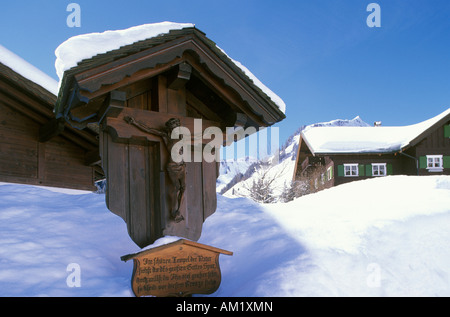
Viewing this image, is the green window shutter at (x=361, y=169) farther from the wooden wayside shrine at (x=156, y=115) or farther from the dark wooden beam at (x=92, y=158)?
the wooden wayside shrine at (x=156, y=115)

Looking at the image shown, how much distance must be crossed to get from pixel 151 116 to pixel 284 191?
21188 mm

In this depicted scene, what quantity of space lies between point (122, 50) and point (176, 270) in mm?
2819

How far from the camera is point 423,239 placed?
18.5 feet

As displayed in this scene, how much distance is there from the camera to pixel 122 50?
503 cm

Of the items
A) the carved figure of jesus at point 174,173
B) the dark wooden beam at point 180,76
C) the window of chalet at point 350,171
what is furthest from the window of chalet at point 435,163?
the carved figure of jesus at point 174,173

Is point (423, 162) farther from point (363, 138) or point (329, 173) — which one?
point (329, 173)

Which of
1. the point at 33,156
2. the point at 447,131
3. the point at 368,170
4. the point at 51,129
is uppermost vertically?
the point at 447,131

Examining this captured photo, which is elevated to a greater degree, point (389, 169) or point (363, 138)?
point (363, 138)

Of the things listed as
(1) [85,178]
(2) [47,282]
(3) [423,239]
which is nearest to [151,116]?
(2) [47,282]

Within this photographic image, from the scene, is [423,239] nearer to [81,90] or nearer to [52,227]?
[81,90]

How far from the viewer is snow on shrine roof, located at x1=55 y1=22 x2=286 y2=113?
4825 mm

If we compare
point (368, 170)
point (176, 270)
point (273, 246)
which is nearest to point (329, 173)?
point (368, 170)
